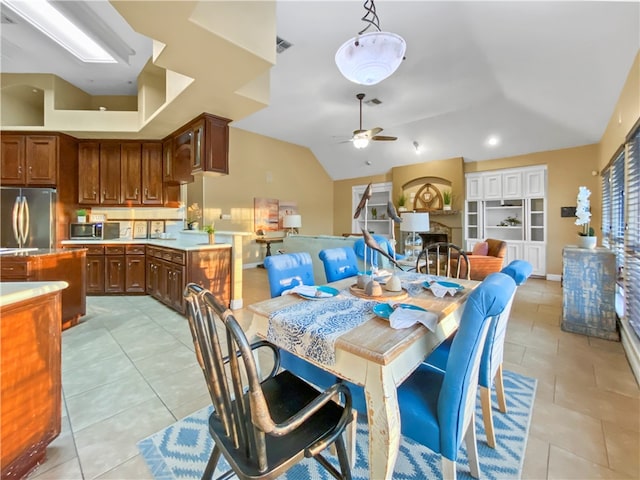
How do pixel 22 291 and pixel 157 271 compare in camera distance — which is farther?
pixel 157 271

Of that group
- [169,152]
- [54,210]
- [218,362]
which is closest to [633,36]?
[218,362]

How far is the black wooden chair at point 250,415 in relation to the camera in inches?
31.7

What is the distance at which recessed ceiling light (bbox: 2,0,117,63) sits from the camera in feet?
7.67

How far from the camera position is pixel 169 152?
15.4 feet

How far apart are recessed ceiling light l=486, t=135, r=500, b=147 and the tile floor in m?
4.32

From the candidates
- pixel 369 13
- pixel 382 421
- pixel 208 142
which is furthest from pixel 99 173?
pixel 382 421

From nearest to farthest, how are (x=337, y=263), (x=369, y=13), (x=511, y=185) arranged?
(x=337, y=263), (x=369, y=13), (x=511, y=185)

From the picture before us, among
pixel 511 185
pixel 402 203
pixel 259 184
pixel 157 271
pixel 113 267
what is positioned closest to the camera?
pixel 157 271

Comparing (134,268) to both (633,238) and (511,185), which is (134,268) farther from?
(511,185)

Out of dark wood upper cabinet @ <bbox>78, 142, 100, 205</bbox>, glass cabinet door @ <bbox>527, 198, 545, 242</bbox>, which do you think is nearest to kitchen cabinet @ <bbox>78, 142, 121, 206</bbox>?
dark wood upper cabinet @ <bbox>78, 142, 100, 205</bbox>

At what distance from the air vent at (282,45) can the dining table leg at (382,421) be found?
3893 millimetres

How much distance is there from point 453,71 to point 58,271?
5.90 m

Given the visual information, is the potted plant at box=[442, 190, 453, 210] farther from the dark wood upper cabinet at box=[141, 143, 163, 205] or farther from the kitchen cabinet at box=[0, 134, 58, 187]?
the kitchen cabinet at box=[0, 134, 58, 187]

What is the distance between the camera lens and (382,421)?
986 millimetres
